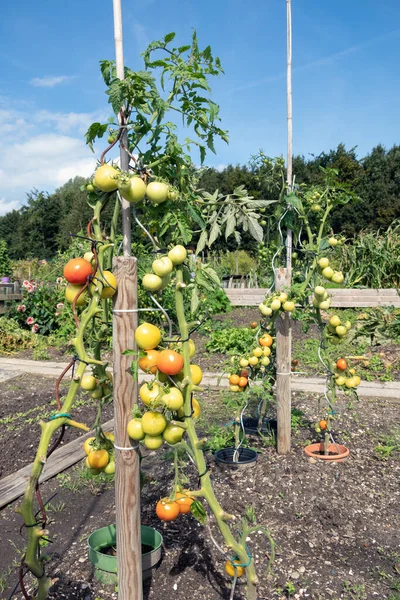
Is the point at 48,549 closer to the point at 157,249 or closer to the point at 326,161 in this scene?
the point at 157,249

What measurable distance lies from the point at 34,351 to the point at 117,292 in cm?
641

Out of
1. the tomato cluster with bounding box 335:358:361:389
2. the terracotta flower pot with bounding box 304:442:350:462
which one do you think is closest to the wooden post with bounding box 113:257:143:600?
the terracotta flower pot with bounding box 304:442:350:462

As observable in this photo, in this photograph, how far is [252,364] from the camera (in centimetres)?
332

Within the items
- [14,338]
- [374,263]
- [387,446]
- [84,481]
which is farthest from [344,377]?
[374,263]

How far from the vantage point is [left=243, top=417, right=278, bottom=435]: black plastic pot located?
147 inches

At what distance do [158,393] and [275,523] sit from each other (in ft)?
4.70

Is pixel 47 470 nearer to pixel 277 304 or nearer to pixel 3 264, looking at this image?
pixel 277 304

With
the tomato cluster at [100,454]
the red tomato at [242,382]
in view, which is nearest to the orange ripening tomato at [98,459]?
the tomato cluster at [100,454]

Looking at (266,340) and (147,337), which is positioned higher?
(147,337)

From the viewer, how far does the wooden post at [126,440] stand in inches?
65.4

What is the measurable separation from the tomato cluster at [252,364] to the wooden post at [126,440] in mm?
1668

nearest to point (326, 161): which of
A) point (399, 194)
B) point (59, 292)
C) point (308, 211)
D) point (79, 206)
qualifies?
point (399, 194)

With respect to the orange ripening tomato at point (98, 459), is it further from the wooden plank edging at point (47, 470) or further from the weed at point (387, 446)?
the weed at point (387, 446)

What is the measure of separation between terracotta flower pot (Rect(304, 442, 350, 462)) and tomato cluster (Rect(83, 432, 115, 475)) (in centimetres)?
189
